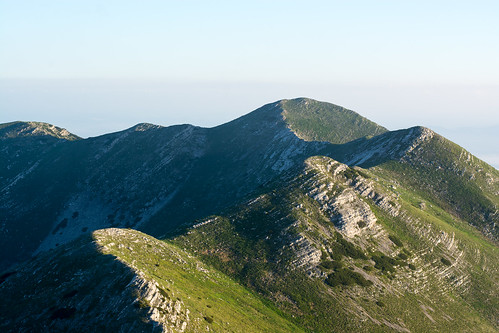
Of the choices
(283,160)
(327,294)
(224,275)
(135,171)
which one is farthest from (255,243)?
(135,171)

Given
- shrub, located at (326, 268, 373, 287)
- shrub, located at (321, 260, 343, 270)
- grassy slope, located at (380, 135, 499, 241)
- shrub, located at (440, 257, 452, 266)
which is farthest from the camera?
grassy slope, located at (380, 135, 499, 241)

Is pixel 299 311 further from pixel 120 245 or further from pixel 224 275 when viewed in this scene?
pixel 120 245

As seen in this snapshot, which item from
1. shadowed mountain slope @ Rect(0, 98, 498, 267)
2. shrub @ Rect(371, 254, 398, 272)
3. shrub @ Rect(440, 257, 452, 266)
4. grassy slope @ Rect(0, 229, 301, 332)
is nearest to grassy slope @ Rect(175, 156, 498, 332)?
shrub @ Rect(440, 257, 452, 266)

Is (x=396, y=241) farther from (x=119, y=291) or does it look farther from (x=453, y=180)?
(x=119, y=291)

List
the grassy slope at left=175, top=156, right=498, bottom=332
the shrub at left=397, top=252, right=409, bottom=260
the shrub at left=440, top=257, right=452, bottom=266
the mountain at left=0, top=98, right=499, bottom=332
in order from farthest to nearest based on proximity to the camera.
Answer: the shrub at left=440, top=257, right=452, bottom=266 → the shrub at left=397, top=252, right=409, bottom=260 → the grassy slope at left=175, top=156, right=498, bottom=332 → the mountain at left=0, top=98, right=499, bottom=332

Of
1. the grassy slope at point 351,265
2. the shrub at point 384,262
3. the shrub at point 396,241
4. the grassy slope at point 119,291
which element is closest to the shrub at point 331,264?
the grassy slope at point 351,265

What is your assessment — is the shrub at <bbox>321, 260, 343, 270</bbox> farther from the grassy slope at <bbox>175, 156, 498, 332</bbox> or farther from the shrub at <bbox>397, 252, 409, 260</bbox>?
the shrub at <bbox>397, 252, 409, 260</bbox>

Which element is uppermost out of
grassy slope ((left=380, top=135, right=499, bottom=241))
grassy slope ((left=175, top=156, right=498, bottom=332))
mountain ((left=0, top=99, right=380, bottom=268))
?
grassy slope ((left=380, top=135, right=499, bottom=241))

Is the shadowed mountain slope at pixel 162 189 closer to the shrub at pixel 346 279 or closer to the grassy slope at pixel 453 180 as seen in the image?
the grassy slope at pixel 453 180

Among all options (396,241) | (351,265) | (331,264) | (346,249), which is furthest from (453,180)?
(331,264)

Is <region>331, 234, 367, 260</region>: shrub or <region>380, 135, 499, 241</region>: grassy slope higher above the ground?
<region>380, 135, 499, 241</region>: grassy slope

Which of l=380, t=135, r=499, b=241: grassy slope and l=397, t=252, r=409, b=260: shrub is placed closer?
l=397, t=252, r=409, b=260: shrub

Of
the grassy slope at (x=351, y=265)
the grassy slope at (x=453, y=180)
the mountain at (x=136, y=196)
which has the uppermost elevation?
the grassy slope at (x=453, y=180)

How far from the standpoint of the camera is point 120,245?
7562 cm
